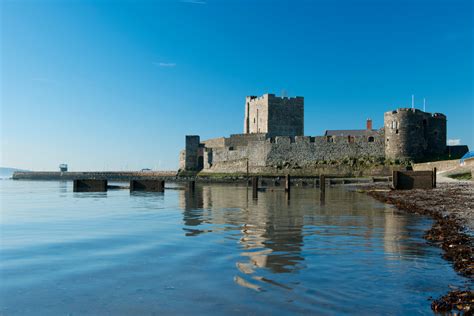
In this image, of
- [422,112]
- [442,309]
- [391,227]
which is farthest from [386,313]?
[422,112]

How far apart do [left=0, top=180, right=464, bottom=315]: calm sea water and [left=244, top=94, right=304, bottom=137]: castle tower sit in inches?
1431

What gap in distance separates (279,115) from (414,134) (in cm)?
1511

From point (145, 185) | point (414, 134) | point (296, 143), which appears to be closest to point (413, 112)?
point (414, 134)

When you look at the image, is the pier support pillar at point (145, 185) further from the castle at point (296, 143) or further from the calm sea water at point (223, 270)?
the calm sea water at point (223, 270)

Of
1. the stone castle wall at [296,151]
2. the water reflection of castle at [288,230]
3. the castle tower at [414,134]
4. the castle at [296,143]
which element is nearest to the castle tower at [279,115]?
the castle at [296,143]

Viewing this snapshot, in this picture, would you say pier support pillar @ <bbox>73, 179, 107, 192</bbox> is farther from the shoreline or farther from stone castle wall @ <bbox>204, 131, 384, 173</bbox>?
the shoreline

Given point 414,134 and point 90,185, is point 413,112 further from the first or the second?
point 90,185

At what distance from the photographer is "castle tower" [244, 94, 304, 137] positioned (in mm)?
44531

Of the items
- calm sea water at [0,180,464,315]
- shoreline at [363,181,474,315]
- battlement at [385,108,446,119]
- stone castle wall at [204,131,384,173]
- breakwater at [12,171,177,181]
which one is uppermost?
battlement at [385,108,446,119]

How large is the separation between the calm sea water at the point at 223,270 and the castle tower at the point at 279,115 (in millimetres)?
36346

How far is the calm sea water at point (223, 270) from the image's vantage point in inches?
140

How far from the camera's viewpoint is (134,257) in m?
5.59

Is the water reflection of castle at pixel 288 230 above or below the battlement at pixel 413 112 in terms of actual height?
below

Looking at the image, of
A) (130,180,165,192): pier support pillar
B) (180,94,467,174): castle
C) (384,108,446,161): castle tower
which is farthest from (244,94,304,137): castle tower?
(130,180,165,192): pier support pillar
